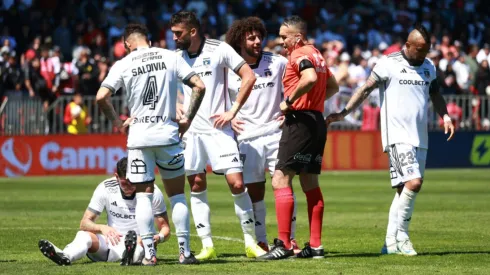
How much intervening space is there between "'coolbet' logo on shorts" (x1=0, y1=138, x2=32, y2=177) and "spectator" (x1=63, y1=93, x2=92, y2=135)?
4.01 ft

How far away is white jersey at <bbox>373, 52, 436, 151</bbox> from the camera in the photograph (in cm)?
1277

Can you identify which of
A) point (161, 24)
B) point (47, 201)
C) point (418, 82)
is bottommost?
point (47, 201)

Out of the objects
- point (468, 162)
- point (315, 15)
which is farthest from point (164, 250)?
point (315, 15)

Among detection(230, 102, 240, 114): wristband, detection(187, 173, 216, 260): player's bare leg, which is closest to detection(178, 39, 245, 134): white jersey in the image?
detection(230, 102, 240, 114): wristband

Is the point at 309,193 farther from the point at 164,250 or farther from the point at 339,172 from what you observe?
the point at 339,172

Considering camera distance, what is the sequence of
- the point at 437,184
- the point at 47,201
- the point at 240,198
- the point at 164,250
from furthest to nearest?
the point at 437,184 → the point at 47,201 → the point at 164,250 → the point at 240,198

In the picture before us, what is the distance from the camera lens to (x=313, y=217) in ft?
40.3

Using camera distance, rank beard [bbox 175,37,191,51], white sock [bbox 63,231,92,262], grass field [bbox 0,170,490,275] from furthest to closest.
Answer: beard [bbox 175,37,191,51] → white sock [bbox 63,231,92,262] → grass field [bbox 0,170,490,275]

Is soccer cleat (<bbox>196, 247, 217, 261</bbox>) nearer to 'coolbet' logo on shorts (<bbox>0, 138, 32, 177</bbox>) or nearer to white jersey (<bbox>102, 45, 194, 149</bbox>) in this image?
white jersey (<bbox>102, 45, 194, 149</bbox>)

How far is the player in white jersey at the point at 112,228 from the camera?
1145 cm

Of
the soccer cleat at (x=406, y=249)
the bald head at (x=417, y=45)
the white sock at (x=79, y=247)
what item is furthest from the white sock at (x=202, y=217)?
the bald head at (x=417, y=45)

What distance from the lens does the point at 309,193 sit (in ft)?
40.8

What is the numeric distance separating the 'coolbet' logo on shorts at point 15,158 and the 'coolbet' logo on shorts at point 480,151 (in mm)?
12373

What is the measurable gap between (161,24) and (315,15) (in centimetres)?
647
